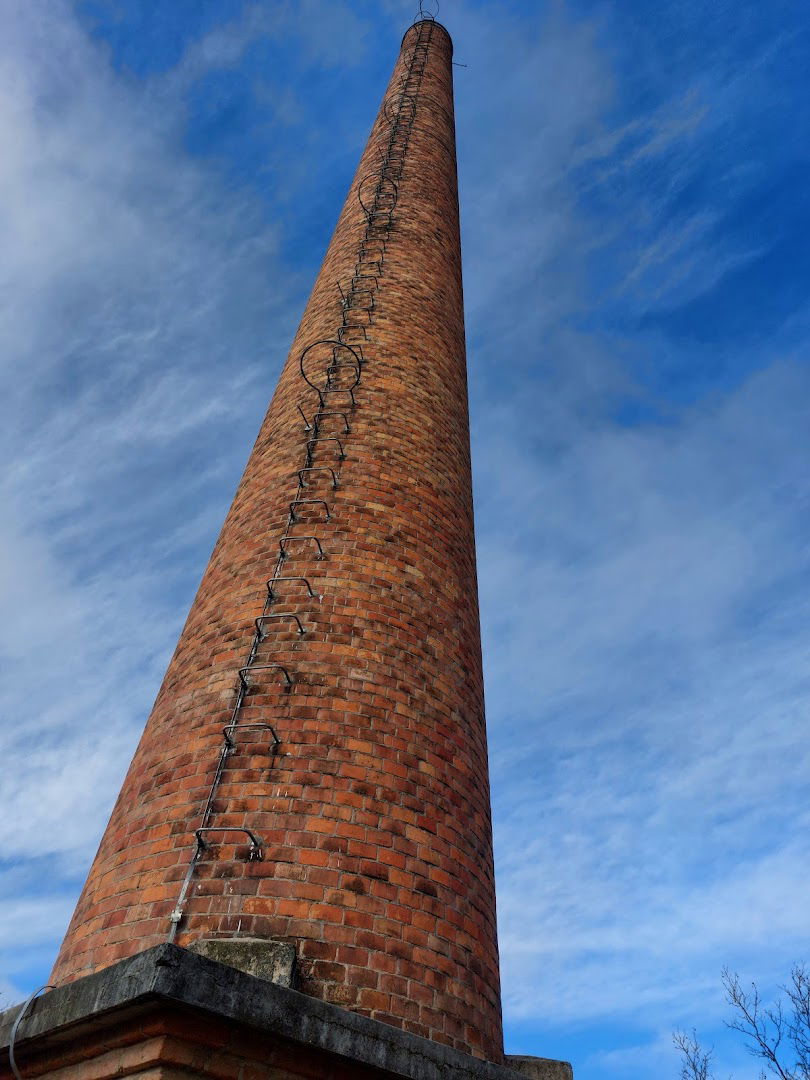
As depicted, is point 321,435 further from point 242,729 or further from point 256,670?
point 242,729

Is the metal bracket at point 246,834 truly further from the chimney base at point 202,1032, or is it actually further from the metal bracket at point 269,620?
the metal bracket at point 269,620

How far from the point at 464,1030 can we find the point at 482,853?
0.88 meters

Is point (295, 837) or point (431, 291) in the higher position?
point (431, 291)

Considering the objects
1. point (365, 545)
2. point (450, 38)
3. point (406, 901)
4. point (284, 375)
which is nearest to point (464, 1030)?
point (406, 901)

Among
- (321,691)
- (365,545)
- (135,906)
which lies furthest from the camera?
(365,545)

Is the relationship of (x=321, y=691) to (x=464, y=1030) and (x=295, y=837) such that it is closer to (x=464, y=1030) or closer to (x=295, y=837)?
(x=295, y=837)

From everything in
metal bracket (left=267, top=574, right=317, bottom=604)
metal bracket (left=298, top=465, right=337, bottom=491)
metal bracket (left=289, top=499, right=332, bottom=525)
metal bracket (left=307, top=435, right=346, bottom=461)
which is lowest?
metal bracket (left=267, top=574, right=317, bottom=604)

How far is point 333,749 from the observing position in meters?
3.67

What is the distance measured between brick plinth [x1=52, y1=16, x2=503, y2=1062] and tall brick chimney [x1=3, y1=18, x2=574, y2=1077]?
11 mm

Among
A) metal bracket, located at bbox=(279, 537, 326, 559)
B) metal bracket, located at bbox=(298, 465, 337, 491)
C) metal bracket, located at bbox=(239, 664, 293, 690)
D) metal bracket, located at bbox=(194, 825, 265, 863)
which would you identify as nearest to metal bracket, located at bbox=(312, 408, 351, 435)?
metal bracket, located at bbox=(298, 465, 337, 491)

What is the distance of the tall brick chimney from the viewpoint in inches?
125

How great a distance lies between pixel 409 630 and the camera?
4395 millimetres

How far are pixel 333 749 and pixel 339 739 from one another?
0.21ft

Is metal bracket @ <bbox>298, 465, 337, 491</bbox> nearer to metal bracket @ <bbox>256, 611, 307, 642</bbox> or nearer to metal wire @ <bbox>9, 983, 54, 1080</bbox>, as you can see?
metal bracket @ <bbox>256, 611, 307, 642</bbox>
